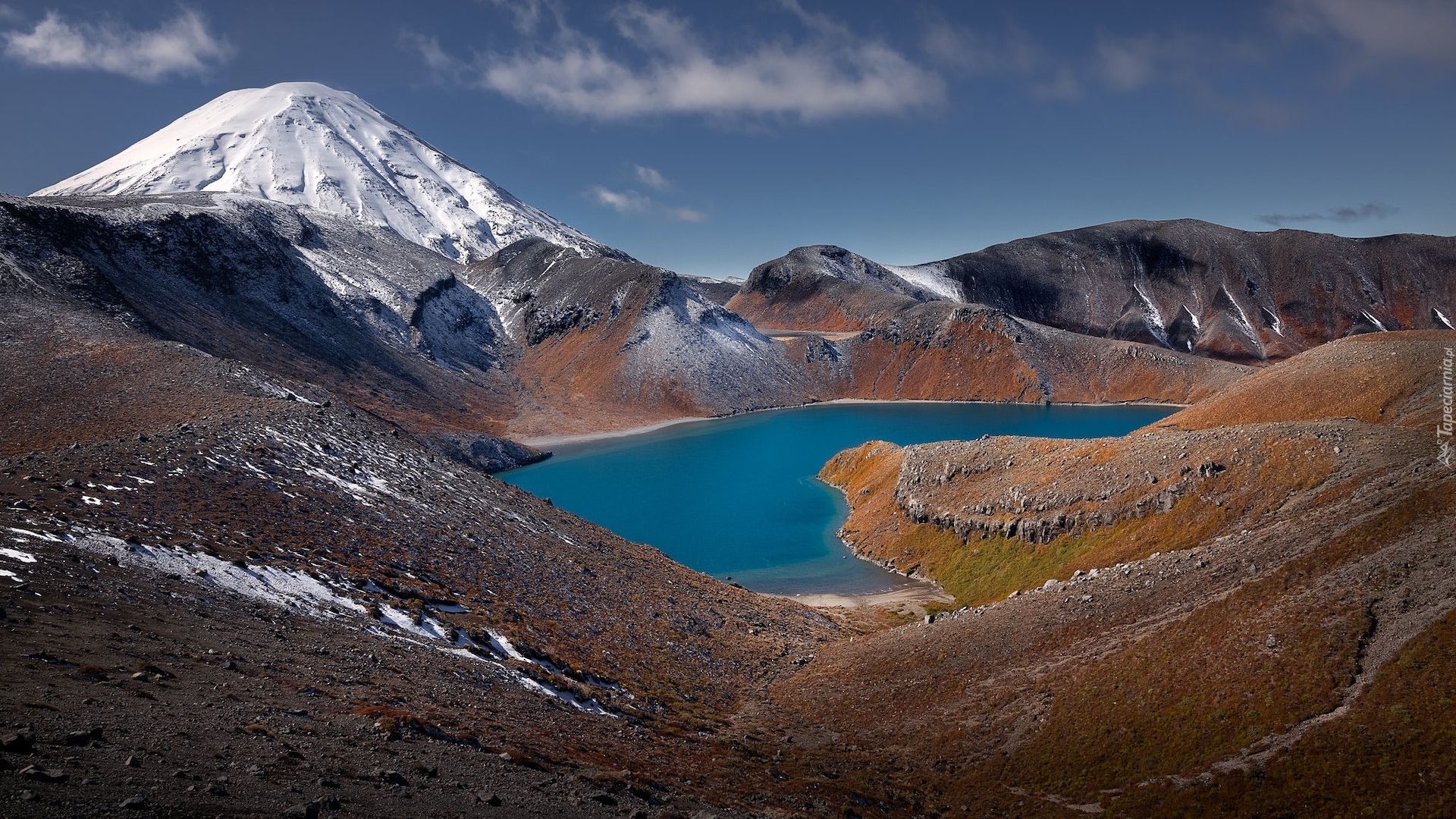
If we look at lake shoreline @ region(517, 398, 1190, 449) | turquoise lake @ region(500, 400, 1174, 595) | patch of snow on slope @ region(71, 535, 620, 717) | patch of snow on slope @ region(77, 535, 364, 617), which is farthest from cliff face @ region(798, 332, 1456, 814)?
lake shoreline @ region(517, 398, 1190, 449)

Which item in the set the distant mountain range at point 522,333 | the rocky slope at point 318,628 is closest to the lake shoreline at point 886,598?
the rocky slope at point 318,628

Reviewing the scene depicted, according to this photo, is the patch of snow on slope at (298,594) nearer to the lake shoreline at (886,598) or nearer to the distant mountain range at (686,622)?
the distant mountain range at (686,622)

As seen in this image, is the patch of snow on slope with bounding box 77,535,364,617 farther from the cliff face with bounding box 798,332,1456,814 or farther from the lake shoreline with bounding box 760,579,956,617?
the lake shoreline with bounding box 760,579,956,617

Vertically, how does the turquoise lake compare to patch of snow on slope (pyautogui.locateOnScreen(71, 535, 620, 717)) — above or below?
above

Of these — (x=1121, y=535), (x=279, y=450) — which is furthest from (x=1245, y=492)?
(x=279, y=450)

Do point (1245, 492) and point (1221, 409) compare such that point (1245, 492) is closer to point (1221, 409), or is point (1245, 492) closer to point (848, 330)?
point (1221, 409)

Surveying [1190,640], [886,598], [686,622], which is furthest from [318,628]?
[886,598]
